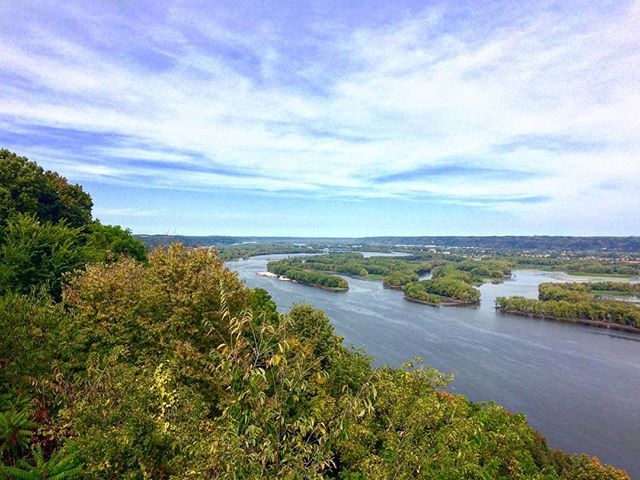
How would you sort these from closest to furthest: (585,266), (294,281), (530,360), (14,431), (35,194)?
1. (14,431)
2. (35,194)
3. (530,360)
4. (294,281)
5. (585,266)

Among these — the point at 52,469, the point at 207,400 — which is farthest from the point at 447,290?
the point at 52,469

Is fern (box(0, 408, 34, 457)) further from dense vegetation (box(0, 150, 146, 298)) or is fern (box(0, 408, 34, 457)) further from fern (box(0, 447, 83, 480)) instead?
dense vegetation (box(0, 150, 146, 298))

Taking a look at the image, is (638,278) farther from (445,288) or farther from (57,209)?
(57,209)

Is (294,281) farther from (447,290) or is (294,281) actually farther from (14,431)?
(14,431)

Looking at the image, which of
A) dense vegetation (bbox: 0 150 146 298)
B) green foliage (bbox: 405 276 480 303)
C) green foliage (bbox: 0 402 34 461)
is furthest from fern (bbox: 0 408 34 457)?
green foliage (bbox: 405 276 480 303)

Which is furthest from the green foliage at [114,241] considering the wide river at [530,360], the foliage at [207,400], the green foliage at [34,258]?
the wide river at [530,360]

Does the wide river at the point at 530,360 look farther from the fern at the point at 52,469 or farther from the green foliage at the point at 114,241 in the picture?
the fern at the point at 52,469
